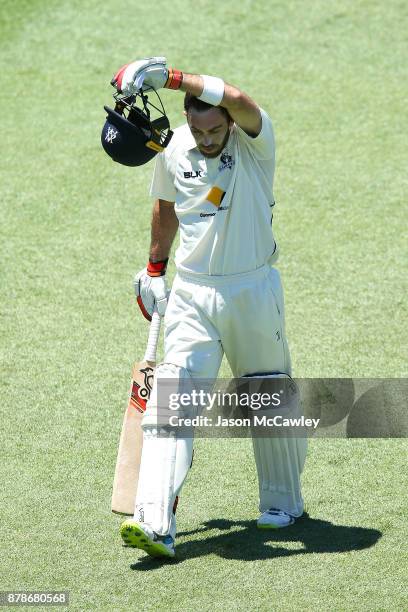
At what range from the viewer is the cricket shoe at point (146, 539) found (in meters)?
5.02

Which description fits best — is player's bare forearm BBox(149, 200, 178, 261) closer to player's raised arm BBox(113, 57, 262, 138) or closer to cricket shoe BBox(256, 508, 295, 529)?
player's raised arm BBox(113, 57, 262, 138)

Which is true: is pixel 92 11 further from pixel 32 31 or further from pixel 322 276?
pixel 322 276

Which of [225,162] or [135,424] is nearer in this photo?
[225,162]

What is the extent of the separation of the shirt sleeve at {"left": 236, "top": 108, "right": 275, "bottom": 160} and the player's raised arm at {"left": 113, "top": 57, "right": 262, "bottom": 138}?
18cm

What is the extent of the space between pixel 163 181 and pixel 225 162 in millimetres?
381

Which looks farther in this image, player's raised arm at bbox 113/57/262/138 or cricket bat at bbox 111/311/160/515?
cricket bat at bbox 111/311/160/515

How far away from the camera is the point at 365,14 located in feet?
36.9

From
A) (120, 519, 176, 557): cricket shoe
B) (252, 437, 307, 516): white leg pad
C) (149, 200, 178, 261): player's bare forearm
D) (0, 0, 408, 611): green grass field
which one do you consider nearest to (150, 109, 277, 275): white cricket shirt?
(149, 200, 178, 261): player's bare forearm

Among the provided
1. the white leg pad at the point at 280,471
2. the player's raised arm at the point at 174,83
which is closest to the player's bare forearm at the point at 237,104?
the player's raised arm at the point at 174,83

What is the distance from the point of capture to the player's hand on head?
491 cm

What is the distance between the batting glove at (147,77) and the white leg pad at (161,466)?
124cm

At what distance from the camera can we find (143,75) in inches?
193

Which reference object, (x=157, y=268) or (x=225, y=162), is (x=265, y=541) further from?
(x=225, y=162)

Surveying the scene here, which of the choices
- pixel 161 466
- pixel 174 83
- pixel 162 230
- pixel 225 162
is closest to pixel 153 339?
pixel 162 230
